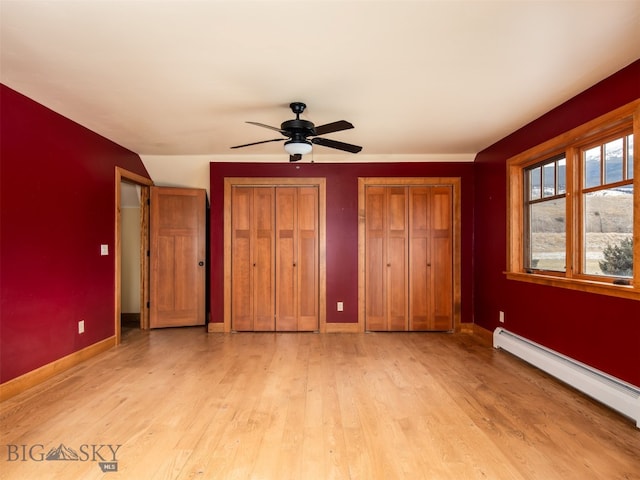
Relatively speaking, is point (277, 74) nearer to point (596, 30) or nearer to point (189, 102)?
point (189, 102)

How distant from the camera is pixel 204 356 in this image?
12.5ft

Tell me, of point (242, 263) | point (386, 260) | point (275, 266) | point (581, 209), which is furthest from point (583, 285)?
point (242, 263)

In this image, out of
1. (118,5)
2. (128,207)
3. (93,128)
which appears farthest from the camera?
(128,207)

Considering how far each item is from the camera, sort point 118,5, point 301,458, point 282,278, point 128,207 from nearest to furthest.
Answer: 1. point 118,5
2. point 301,458
3. point 282,278
4. point 128,207

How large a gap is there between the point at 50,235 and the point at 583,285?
15.4ft

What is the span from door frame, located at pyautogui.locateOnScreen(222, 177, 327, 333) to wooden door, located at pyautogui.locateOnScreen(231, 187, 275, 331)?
64 millimetres

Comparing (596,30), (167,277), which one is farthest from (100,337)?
(596,30)

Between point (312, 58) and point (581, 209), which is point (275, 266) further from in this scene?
point (581, 209)

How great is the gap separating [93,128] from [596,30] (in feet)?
14.5

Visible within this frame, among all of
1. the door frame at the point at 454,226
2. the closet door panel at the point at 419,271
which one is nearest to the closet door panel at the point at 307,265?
the door frame at the point at 454,226

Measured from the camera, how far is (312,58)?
92.1 inches

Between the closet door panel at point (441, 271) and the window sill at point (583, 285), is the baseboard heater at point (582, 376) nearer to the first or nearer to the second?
the window sill at point (583, 285)

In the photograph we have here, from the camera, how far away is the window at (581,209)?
2.61m

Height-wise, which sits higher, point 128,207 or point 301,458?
point 128,207
